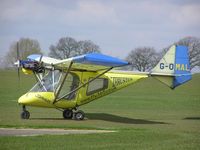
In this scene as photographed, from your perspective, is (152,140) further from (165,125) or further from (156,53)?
(156,53)

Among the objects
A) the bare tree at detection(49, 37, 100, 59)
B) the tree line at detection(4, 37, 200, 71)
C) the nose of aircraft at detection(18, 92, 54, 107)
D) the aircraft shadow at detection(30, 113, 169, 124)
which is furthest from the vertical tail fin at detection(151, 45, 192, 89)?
the bare tree at detection(49, 37, 100, 59)

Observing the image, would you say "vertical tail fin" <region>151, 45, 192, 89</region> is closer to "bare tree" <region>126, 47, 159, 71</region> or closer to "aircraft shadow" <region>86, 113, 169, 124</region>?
"aircraft shadow" <region>86, 113, 169, 124</region>

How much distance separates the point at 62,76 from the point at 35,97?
157cm

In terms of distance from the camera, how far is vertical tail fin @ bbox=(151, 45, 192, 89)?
2212cm

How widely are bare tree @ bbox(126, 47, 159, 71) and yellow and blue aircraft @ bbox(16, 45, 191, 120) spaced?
82.6 m

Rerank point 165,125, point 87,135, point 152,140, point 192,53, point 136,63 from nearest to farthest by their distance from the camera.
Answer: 1. point 152,140
2. point 87,135
3. point 165,125
4. point 192,53
5. point 136,63

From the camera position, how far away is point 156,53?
111188 millimetres

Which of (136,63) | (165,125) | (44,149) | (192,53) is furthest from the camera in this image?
(136,63)

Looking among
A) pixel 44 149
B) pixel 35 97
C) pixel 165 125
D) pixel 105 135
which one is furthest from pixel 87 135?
pixel 35 97

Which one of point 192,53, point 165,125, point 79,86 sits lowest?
point 165,125

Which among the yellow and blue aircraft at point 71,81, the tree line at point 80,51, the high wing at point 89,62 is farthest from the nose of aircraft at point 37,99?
the tree line at point 80,51

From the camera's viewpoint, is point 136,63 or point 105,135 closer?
point 105,135

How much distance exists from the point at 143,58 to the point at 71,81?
8900 cm

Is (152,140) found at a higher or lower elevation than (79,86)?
Result: lower
